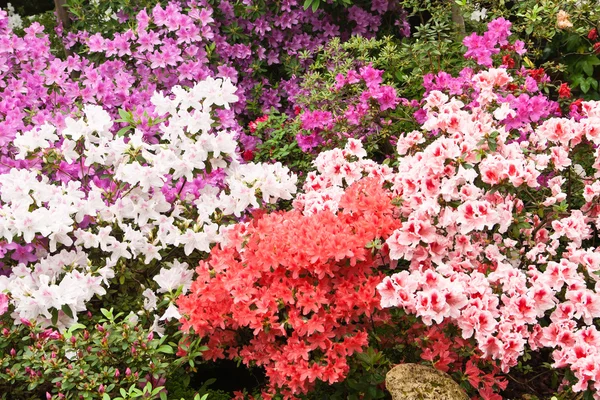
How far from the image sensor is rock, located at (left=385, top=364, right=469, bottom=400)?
7.77ft

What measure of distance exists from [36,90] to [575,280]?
302 centimetres

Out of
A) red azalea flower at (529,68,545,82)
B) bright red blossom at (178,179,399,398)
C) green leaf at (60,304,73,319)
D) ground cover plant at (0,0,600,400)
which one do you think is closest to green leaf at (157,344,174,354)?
ground cover plant at (0,0,600,400)

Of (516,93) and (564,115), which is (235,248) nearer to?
(516,93)

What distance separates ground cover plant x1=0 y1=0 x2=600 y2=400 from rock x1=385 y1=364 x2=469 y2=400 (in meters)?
0.15

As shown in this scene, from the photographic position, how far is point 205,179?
3.41 m

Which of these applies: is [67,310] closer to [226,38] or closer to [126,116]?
[126,116]

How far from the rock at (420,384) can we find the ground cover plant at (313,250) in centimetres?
15

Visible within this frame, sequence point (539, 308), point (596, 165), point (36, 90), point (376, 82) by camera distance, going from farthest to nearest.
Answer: point (36, 90)
point (376, 82)
point (596, 165)
point (539, 308)

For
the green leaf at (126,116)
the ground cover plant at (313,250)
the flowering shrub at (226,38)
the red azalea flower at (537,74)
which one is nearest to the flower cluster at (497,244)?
the ground cover plant at (313,250)

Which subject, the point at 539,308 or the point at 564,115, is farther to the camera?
the point at 564,115

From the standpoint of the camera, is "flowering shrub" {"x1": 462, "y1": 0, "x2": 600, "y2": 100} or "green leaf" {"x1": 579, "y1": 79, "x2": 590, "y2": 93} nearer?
"flowering shrub" {"x1": 462, "y1": 0, "x2": 600, "y2": 100}

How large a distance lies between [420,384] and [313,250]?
592 mm

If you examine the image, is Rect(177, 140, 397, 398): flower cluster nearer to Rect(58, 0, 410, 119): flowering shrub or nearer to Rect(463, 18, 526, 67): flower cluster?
Rect(463, 18, 526, 67): flower cluster

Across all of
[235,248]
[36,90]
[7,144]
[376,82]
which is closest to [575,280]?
[235,248]
